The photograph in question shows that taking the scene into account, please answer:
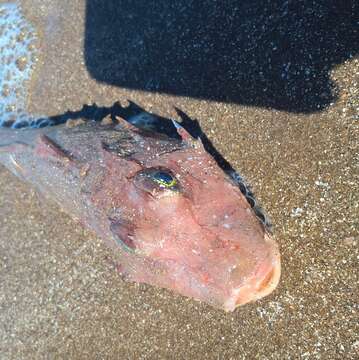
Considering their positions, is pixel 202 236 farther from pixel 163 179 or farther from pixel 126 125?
pixel 126 125

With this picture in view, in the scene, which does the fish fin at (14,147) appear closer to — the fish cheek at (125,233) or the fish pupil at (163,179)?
the fish cheek at (125,233)

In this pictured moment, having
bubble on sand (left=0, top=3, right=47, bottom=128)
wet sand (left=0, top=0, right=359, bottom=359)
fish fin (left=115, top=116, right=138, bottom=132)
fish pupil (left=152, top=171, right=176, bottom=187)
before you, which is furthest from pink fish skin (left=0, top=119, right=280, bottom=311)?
bubble on sand (left=0, top=3, right=47, bottom=128)

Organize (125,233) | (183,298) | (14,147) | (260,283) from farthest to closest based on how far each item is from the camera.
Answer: (14,147) < (183,298) < (125,233) < (260,283)

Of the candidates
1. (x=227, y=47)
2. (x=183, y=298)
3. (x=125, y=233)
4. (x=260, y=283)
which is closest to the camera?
(x=260, y=283)

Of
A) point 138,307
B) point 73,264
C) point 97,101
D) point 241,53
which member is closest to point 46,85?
point 97,101

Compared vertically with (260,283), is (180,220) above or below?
above

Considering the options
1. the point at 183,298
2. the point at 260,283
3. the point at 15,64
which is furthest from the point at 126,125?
the point at 15,64

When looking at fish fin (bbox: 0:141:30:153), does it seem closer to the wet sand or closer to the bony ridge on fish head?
the wet sand

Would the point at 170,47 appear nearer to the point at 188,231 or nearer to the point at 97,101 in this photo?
the point at 97,101
